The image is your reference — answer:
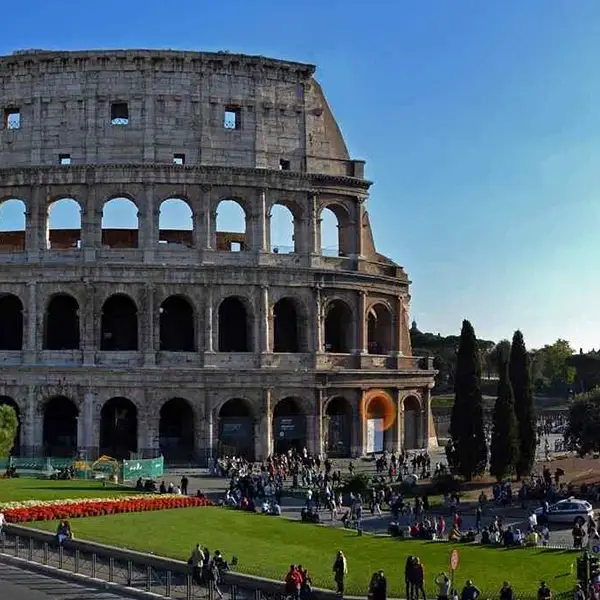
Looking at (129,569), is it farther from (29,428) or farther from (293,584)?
(29,428)

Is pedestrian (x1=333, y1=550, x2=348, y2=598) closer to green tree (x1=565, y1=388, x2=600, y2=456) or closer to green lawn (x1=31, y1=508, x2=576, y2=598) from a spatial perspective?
green lawn (x1=31, y1=508, x2=576, y2=598)

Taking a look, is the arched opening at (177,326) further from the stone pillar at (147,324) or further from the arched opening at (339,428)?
the arched opening at (339,428)

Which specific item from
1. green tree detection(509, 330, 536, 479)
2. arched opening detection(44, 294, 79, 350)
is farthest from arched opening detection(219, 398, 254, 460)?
green tree detection(509, 330, 536, 479)

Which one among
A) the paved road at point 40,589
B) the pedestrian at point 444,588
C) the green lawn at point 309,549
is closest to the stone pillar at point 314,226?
the green lawn at point 309,549

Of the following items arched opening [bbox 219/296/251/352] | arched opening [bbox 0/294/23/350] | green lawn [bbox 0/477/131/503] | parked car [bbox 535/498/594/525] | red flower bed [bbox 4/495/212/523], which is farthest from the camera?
arched opening [bbox 219/296/251/352]

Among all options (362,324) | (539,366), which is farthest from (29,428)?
(539,366)

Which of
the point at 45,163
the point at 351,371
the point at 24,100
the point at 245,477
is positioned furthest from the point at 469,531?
the point at 24,100
